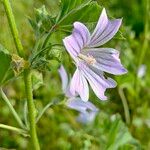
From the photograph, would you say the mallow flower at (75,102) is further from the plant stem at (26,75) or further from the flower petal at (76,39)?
the flower petal at (76,39)

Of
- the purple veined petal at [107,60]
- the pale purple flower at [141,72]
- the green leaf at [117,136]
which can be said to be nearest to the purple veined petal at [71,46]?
the purple veined petal at [107,60]

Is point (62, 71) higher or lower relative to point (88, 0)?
lower

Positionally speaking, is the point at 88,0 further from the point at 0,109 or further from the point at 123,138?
the point at 0,109

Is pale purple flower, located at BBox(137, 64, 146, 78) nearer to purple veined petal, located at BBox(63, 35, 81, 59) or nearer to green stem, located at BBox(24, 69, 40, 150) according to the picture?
green stem, located at BBox(24, 69, 40, 150)

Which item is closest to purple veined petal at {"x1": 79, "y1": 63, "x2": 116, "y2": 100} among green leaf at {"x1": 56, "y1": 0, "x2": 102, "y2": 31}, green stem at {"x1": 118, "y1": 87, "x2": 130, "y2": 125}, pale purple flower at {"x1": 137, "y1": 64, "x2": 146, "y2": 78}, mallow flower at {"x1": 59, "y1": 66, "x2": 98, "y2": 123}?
green leaf at {"x1": 56, "y1": 0, "x2": 102, "y2": 31}

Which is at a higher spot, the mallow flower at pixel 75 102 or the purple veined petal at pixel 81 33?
the purple veined petal at pixel 81 33

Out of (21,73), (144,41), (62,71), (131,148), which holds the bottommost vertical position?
(131,148)

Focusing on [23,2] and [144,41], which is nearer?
[144,41]

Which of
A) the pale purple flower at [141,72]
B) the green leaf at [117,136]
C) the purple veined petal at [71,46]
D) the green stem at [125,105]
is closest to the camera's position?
the purple veined petal at [71,46]

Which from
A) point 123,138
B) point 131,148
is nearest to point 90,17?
point 123,138
